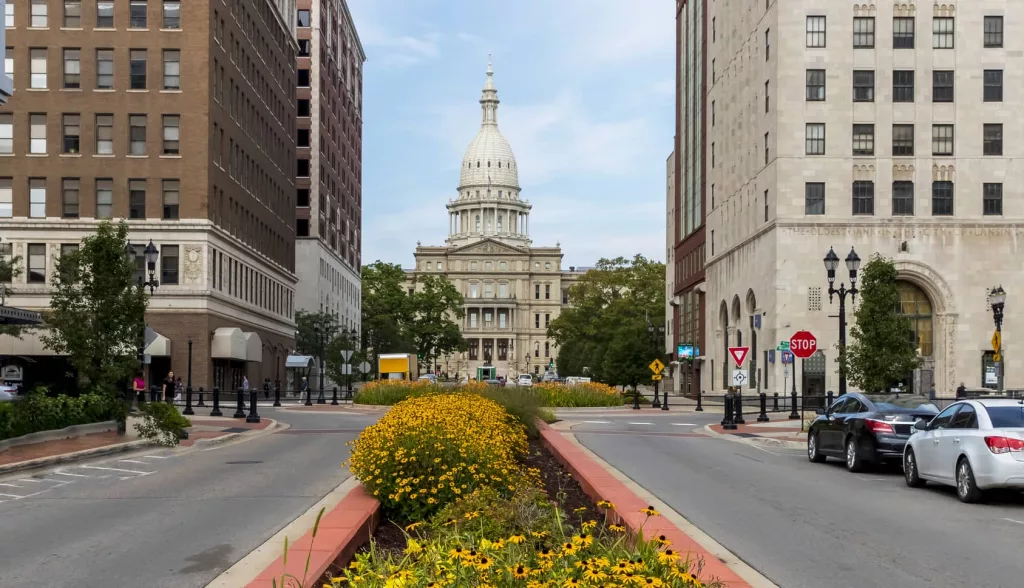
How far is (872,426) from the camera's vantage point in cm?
2173

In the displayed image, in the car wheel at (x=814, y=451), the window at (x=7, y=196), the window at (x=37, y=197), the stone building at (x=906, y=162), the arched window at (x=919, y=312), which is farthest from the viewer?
the arched window at (x=919, y=312)

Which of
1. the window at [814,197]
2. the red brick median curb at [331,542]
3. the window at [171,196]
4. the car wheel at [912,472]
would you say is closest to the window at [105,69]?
the window at [171,196]

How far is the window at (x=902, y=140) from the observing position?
209 feet

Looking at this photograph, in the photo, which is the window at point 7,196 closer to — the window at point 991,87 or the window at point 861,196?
the window at point 861,196

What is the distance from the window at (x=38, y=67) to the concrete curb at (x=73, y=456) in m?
38.1

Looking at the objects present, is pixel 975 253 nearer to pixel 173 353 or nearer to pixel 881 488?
pixel 173 353

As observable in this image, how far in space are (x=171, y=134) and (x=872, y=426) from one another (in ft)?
154

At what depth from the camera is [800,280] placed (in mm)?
63406

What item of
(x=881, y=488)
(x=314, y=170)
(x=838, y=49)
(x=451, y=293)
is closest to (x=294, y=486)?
(x=881, y=488)

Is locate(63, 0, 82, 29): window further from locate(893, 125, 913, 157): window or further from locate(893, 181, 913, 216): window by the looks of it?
locate(893, 181, 913, 216): window

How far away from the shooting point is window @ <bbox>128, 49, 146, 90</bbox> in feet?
199

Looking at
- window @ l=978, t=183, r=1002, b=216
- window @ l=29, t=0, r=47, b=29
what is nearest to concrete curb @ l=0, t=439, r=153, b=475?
window @ l=29, t=0, r=47, b=29

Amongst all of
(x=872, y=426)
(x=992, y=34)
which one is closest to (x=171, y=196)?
(x=992, y=34)

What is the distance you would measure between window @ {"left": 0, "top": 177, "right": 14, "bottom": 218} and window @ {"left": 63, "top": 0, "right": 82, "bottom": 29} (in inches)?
324
